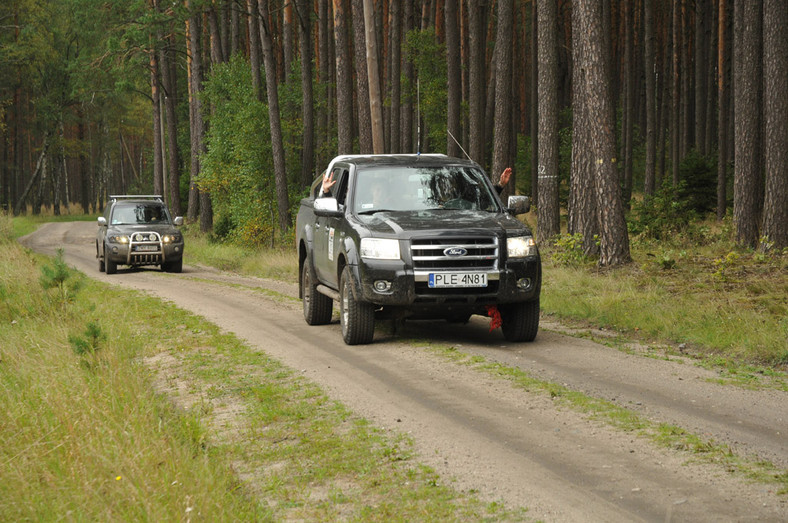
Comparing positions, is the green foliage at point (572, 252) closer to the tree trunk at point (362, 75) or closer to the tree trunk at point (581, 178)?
the tree trunk at point (581, 178)

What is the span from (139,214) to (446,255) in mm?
16874

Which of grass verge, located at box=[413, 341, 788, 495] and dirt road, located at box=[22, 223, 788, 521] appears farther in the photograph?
grass verge, located at box=[413, 341, 788, 495]

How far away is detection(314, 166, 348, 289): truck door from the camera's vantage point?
1129 cm

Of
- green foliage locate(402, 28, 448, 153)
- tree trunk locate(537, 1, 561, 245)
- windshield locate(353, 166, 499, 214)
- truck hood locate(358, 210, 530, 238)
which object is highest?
green foliage locate(402, 28, 448, 153)

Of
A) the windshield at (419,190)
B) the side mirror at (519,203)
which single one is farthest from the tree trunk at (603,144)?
the side mirror at (519,203)

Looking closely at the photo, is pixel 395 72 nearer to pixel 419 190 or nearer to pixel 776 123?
pixel 776 123

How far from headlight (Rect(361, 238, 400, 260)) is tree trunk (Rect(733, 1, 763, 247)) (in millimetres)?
11618

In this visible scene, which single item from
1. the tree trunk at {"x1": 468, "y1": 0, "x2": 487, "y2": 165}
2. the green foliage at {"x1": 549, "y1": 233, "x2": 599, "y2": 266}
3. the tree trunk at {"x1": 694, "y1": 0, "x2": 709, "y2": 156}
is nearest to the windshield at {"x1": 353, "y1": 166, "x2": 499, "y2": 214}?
the green foliage at {"x1": 549, "y1": 233, "x2": 599, "y2": 266}

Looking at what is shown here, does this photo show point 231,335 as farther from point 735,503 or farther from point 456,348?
point 735,503

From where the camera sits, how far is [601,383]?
326 inches

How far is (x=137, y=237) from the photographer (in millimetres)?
24188

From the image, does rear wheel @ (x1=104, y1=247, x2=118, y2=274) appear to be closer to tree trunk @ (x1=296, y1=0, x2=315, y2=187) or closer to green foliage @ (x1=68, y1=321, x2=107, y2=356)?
tree trunk @ (x1=296, y1=0, x2=315, y2=187)

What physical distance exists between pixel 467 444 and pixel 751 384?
3364mm

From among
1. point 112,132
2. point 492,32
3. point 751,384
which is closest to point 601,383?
point 751,384
